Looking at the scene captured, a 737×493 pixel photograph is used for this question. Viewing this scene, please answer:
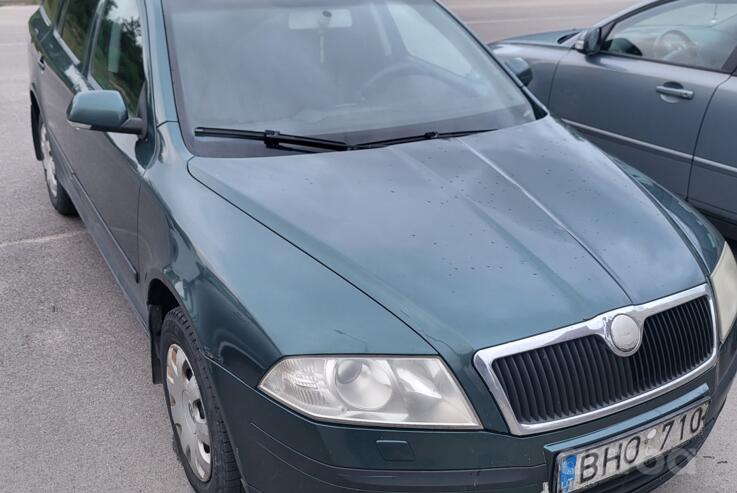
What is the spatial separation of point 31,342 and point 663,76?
3.47 meters

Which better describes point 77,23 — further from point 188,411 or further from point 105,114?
point 188,411

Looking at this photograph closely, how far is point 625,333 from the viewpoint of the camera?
7.63 ft

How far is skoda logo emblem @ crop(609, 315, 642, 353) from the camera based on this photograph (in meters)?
2.31

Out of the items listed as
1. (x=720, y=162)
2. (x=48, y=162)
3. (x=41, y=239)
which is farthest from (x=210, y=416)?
(x=48, y=162)

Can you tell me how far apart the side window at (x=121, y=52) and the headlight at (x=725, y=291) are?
212 cm

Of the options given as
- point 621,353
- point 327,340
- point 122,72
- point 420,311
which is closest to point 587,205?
point 621,353

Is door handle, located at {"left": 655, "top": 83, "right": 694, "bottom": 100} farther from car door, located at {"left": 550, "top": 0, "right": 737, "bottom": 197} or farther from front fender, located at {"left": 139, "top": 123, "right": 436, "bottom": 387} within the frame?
front fender, located at {"left": 139, "top": 123, "right": 436, "bottom": 387}

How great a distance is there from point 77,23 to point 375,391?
9.91 ft

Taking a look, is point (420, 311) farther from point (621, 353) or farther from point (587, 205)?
point (587, 205)

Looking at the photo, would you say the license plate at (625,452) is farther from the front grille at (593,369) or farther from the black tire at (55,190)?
the black tire at (55,190)

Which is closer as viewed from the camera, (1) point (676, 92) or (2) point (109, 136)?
(2) point (109, 136)

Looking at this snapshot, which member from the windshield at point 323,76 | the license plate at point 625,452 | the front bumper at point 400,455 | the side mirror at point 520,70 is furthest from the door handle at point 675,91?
the front bumper at point 400,455

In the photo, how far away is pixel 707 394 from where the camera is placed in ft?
8.26

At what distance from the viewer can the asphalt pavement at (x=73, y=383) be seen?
3.01 m
